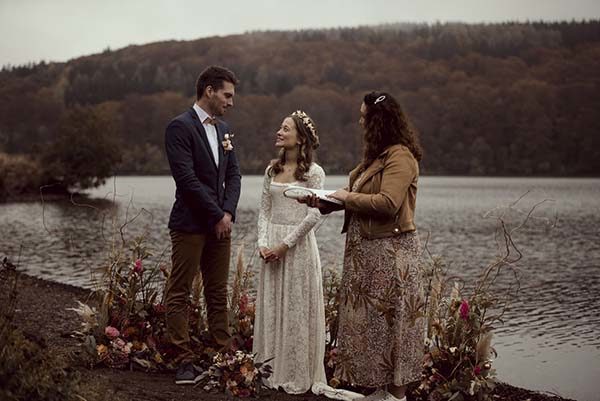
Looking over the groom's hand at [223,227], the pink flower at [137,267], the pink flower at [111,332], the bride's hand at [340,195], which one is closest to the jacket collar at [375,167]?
the bride's hand at [340,195]

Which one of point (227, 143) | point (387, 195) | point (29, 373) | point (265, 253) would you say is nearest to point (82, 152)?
point (227, 143)

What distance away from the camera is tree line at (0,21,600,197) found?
11325 cm

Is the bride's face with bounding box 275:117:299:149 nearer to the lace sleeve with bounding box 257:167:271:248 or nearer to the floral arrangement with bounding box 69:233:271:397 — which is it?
the lace sleeve with bounding box 257:167:271:248

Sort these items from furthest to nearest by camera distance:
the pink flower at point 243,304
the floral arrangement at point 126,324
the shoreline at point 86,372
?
the pink flower at point 243,304 → the floral arrangement at point 126,324 → the shoreline at point 86,372

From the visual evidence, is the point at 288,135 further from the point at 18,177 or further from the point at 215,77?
the point at 18,177

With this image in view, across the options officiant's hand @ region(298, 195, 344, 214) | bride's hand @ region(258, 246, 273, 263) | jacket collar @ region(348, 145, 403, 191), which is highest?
jacket collar @ region(348, 145, 403, 191)

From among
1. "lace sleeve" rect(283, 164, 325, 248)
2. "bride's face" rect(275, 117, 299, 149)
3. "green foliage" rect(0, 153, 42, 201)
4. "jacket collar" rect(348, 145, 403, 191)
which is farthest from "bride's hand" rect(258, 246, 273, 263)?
"green foliage" rect(0, 153, 42, 201)

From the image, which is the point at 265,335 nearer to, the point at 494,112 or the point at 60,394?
the point at 60,394

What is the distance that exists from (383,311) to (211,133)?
78.5 inches

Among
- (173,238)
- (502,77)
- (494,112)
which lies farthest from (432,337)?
(502,77)

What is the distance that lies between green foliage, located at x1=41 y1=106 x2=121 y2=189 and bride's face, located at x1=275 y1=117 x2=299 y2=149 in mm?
50461

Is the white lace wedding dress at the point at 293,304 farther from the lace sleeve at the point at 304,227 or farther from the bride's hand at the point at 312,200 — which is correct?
the bride's hand at the point at 312,200

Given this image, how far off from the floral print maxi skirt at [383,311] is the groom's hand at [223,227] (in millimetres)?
1072

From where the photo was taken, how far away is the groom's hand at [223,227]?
559cm
